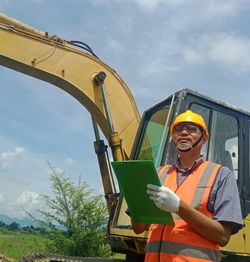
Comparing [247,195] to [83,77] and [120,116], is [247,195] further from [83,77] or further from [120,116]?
[83,77]

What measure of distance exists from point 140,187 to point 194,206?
32 centimetres

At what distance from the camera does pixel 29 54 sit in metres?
6.65

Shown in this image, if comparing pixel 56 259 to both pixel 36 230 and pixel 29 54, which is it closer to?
pixel 29 54

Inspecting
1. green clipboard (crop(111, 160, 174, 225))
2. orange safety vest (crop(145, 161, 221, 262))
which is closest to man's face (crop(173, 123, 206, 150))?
orange safety vest (crop(145, 161, 221, 262))

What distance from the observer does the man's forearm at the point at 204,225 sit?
2756 mm

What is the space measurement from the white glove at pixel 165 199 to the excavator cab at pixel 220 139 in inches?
102

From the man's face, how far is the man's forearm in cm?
48

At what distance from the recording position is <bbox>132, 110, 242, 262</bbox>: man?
278cm

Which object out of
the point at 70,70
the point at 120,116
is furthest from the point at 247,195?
the point at 70,70

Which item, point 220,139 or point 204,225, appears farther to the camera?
point 220,139

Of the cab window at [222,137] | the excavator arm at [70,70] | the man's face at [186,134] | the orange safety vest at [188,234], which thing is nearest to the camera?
the orange safety vest at [188,234]

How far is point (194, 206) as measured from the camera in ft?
9.60

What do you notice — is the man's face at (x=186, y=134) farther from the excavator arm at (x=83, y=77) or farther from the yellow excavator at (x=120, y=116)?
the excavator arm at (x=83, y=77)

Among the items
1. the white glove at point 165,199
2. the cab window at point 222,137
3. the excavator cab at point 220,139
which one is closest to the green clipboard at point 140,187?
the white glove at point 165,199
